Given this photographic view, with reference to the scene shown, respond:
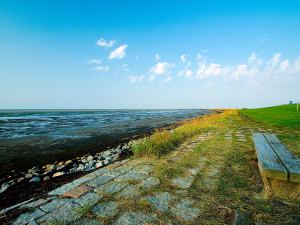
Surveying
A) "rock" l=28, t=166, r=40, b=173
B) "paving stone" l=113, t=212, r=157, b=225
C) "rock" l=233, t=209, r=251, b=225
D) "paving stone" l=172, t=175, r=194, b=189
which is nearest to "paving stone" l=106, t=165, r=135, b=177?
"paving stone" l=172, t=175, r=194, b=189

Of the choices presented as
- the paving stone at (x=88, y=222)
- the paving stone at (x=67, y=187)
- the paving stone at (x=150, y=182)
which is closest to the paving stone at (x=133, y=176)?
the paving stone at (x=150, y=182)

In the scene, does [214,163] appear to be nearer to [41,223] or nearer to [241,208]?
[241,208]

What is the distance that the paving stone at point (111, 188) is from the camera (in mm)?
3469

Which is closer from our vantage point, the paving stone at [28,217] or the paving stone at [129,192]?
the paving stone at [28,217]

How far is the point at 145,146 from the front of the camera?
20.1 ft

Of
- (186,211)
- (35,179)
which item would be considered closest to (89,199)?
(186,211)

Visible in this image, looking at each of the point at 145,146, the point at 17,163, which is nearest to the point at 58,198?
the point at 145,146

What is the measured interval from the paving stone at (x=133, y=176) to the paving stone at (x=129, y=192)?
1.39 ft

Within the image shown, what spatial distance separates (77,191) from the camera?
11.4 feet

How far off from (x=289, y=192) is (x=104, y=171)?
3492mm

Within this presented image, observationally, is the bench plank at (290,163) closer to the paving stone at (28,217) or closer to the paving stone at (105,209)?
the paving stone at (105,209)

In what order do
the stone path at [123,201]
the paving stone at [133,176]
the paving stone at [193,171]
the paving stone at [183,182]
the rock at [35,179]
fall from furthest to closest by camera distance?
the rock at [35,179], the paving stone at [193,171], the paving stone at [133,176], the paving stone at [183,182], the stone path at [123,201]

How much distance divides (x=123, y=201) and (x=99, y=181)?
1.03 meters

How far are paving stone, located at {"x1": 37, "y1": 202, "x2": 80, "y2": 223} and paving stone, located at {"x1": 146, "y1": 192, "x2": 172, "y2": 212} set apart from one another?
106cm
